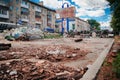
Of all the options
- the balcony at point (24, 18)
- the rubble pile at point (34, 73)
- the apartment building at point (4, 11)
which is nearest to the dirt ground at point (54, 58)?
the rubble pile at point (34, 73)

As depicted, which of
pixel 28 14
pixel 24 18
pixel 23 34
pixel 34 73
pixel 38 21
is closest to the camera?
pixel 34 73

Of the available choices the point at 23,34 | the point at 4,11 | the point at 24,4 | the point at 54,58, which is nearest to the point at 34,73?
the point at 54,58

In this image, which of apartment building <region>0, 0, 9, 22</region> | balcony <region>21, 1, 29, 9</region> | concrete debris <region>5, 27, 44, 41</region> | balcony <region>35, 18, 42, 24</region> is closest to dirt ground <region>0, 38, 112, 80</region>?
concrete debris <region>5, 27, 44, 41</region>

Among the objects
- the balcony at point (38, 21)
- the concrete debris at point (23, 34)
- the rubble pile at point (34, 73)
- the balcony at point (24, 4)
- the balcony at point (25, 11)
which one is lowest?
the rubble pile at point (34, 73)

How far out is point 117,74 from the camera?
4.52m

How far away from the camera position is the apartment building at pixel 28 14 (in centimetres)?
5519

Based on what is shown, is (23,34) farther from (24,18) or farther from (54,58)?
(24,18)

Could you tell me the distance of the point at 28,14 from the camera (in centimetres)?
6094

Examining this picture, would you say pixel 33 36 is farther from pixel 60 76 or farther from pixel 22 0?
pixel 22 0

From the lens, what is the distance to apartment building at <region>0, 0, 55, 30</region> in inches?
2173

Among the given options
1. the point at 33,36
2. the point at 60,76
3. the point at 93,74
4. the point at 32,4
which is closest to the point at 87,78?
the point at 93,74

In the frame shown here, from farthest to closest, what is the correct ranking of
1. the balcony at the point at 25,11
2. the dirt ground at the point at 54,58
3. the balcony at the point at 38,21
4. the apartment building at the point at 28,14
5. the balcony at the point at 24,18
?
the balcony at the point at 38,21, the balcony at the point at 25,11, the balcony at the point at 24,18, the apartment building at the point at 28,14, the dirt ground at the point at 54,58

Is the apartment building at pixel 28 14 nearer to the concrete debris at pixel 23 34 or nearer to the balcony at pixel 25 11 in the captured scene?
the balcony at pixel 25 11

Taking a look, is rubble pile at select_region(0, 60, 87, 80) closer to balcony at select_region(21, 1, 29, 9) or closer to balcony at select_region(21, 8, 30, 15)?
balcony at select_region(21, 8, 30, 15)
